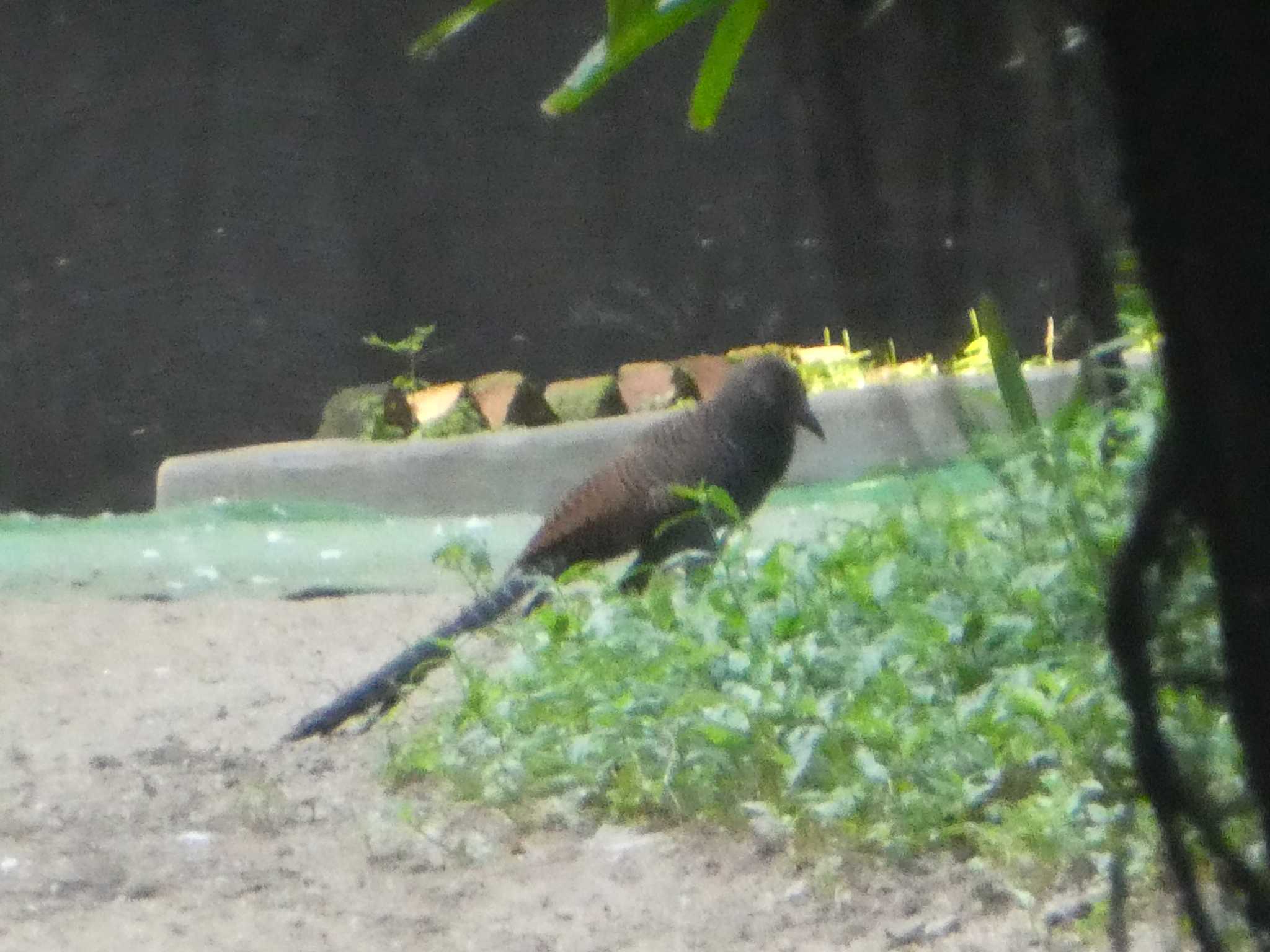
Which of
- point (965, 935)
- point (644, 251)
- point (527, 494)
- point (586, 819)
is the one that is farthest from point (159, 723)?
point (644, 251)

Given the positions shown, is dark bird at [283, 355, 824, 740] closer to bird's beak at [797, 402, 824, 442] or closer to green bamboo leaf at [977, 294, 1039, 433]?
bird's beak at [797, 402, 824, 442]

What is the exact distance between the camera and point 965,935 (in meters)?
1.85

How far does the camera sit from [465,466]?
6.41m

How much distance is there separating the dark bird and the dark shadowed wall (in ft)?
12.5

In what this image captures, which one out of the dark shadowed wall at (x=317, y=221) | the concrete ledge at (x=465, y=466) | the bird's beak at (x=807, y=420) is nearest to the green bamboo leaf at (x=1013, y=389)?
the bird's beak at (x=807, y=420)

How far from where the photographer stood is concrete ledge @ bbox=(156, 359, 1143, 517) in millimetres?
5990

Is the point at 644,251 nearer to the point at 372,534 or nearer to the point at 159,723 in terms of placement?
the point at 372,534

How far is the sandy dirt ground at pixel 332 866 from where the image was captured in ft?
6.54

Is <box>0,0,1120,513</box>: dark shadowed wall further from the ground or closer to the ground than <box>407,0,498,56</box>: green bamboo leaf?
further from the ground

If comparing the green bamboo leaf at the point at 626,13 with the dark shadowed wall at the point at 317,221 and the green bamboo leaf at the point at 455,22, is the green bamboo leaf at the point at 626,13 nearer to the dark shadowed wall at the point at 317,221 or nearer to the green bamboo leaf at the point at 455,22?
the green bamboo leaf at the point at 455,22

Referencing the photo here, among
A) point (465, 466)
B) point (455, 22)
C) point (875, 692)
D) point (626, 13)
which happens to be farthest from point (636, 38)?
point (465, 466)

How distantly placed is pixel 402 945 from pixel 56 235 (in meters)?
6.84

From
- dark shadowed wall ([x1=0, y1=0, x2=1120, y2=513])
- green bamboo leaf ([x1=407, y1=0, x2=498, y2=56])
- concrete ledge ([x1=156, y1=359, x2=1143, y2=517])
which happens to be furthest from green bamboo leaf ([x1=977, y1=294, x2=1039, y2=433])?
dark shadowed wall ([x1=0, y1=0, x2=1120, y2=513])

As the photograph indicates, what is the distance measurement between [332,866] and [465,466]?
4004 millimetres
